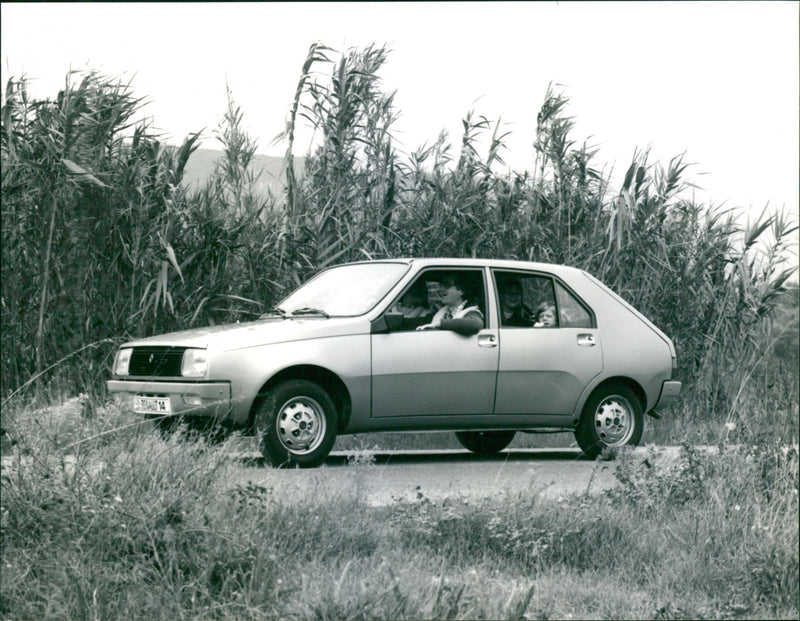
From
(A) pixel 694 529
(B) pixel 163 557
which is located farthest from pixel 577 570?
(B) pixel 163 557

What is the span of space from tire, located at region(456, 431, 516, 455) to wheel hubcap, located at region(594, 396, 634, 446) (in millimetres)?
1191

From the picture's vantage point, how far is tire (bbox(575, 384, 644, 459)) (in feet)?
37.6

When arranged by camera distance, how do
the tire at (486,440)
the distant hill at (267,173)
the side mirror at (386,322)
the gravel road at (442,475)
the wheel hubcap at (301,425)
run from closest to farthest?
1. the gravel road at (442,475)
2. the wheel hubcap at (301,425)
3. the side mirror at (386,322)
4. the tire at (486,440)
5. the distant hill at (267,173)

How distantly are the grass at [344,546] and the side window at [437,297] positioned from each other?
13.1ft

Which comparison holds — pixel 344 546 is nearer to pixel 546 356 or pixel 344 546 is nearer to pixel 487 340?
pixel 487 340

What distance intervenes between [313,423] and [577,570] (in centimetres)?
416

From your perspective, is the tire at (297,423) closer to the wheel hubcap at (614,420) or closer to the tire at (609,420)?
the tire at (609,420)

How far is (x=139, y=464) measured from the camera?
6367mm

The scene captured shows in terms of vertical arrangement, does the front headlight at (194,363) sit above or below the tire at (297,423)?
above

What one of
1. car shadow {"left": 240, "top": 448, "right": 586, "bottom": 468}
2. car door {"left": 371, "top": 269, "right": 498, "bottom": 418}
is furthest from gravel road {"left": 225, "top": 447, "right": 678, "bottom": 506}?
→ car door {"left": 371, "top": 269, "right": 498, "bottom": 418}

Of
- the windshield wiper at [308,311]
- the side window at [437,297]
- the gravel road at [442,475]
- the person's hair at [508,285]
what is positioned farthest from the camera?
the person's hair at [508,285]

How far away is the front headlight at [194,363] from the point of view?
32.3 ft

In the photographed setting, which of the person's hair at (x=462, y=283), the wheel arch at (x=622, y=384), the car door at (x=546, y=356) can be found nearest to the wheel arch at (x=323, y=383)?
the car door at (x=546, y=356)

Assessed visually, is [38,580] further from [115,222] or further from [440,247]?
[440,247]
